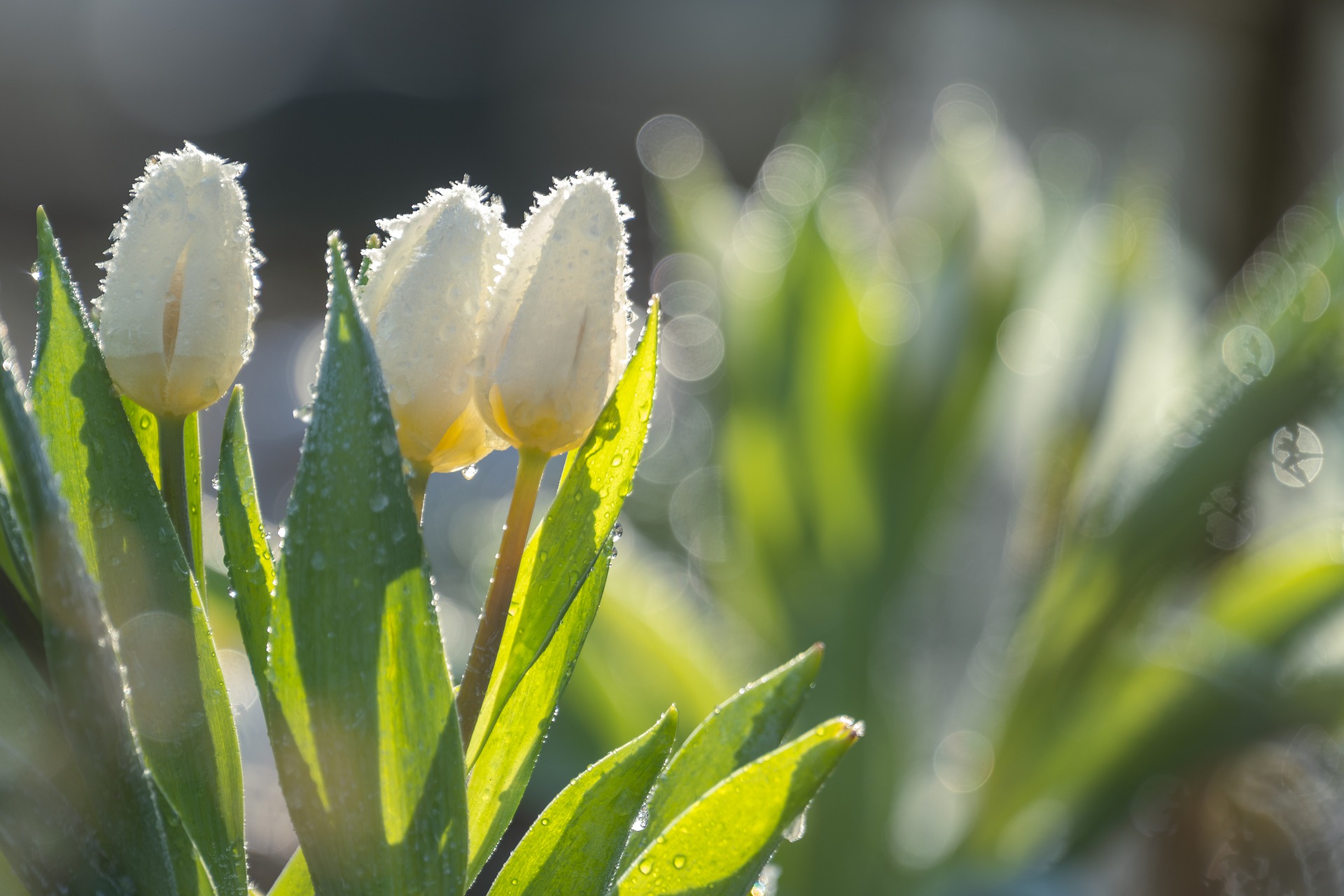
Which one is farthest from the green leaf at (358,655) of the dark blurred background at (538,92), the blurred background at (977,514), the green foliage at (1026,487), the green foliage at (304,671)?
the dark blurred background at (538,92)

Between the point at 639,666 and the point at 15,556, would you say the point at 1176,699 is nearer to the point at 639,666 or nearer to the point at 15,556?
the point at 639,666

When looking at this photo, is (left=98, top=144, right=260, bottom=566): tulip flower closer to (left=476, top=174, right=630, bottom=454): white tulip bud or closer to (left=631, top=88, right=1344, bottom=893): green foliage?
(left=476, top=174, right=630, bottom=454): white tulip bud

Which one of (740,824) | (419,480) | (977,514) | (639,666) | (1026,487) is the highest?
(977,514)

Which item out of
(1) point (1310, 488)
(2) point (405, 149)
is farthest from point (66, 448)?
(2) point (405, 149)

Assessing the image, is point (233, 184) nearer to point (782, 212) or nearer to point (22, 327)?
point (782, 212)

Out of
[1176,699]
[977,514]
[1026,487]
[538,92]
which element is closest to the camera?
[1176,699]

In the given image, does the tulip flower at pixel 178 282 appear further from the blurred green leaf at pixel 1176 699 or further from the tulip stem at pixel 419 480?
the blurred green leaf at pixel 1176 699

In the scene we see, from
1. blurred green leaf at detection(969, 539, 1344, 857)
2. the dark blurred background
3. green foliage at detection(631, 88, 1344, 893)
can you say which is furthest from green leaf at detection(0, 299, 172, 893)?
the dark blurred background

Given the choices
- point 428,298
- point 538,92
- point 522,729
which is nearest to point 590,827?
point 522,729
